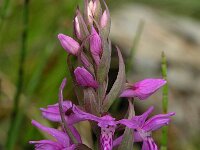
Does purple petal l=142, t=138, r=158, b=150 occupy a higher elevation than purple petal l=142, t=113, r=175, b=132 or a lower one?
lower

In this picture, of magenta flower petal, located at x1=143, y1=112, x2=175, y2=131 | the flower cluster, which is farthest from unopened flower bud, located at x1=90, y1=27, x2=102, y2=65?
magenta flower petal, located at x1=143, y1=112, x2=175, y2=131

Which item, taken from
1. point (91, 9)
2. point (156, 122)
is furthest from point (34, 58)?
point (156, 122)

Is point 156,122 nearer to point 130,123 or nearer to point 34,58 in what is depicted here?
point 130,123

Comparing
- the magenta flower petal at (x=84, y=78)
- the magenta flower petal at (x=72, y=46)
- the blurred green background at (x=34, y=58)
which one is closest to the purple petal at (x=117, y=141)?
the magenta flower petal at (x=84, y=78)

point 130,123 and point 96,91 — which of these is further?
point 96,91

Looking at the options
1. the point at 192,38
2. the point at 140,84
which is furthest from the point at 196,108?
the point at 140,84

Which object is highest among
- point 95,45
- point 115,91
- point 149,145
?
point 95,45

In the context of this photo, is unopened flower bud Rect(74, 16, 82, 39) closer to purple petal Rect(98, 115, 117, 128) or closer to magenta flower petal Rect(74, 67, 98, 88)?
magenta flower petal Rect(74, 67, 98, 88)
